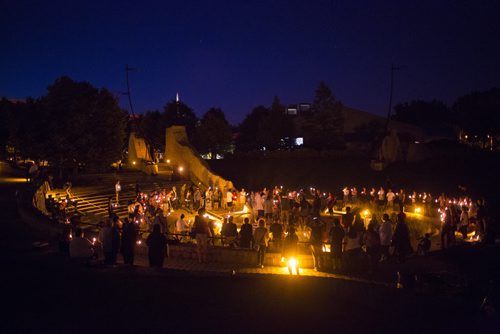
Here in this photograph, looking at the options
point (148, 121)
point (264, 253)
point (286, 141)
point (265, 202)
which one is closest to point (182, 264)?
point (264, 253)

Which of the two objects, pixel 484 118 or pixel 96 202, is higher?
pixel 484 118

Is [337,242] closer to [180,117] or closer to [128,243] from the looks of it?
[128,243]

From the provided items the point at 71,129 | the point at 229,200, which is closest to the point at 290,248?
the point at 229,200

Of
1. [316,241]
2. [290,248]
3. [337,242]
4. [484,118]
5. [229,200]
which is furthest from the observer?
[484,118]

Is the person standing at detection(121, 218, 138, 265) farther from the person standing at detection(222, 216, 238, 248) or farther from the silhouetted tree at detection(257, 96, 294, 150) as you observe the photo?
the silhouetted tree at detection(257, 96, 294, 150)

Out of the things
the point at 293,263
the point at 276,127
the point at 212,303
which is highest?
the point at 276,127

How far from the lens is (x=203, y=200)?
2369cm

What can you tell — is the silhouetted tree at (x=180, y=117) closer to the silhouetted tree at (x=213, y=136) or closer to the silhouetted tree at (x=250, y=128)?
the silhouetted tree at (x=213, y=136)

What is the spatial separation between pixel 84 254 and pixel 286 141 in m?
51.8

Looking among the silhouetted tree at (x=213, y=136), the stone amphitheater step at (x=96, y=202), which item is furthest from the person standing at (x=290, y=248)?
the silhouetted tree at (x=213, y=136)

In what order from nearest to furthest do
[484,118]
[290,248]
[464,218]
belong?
[290,248]
[464,218]
[484,118]

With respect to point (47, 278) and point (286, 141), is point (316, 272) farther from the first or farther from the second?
point (286, 141)

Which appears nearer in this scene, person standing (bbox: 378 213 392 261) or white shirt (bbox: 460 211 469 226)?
person standing (bbox: 378 213 392 261)

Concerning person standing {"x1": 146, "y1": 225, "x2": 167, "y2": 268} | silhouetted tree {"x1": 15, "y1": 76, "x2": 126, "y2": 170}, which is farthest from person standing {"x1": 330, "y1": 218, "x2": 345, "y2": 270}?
silhouetted tree {"x1": 15, "y1": 76, "x2": 126, "y2": 170}
